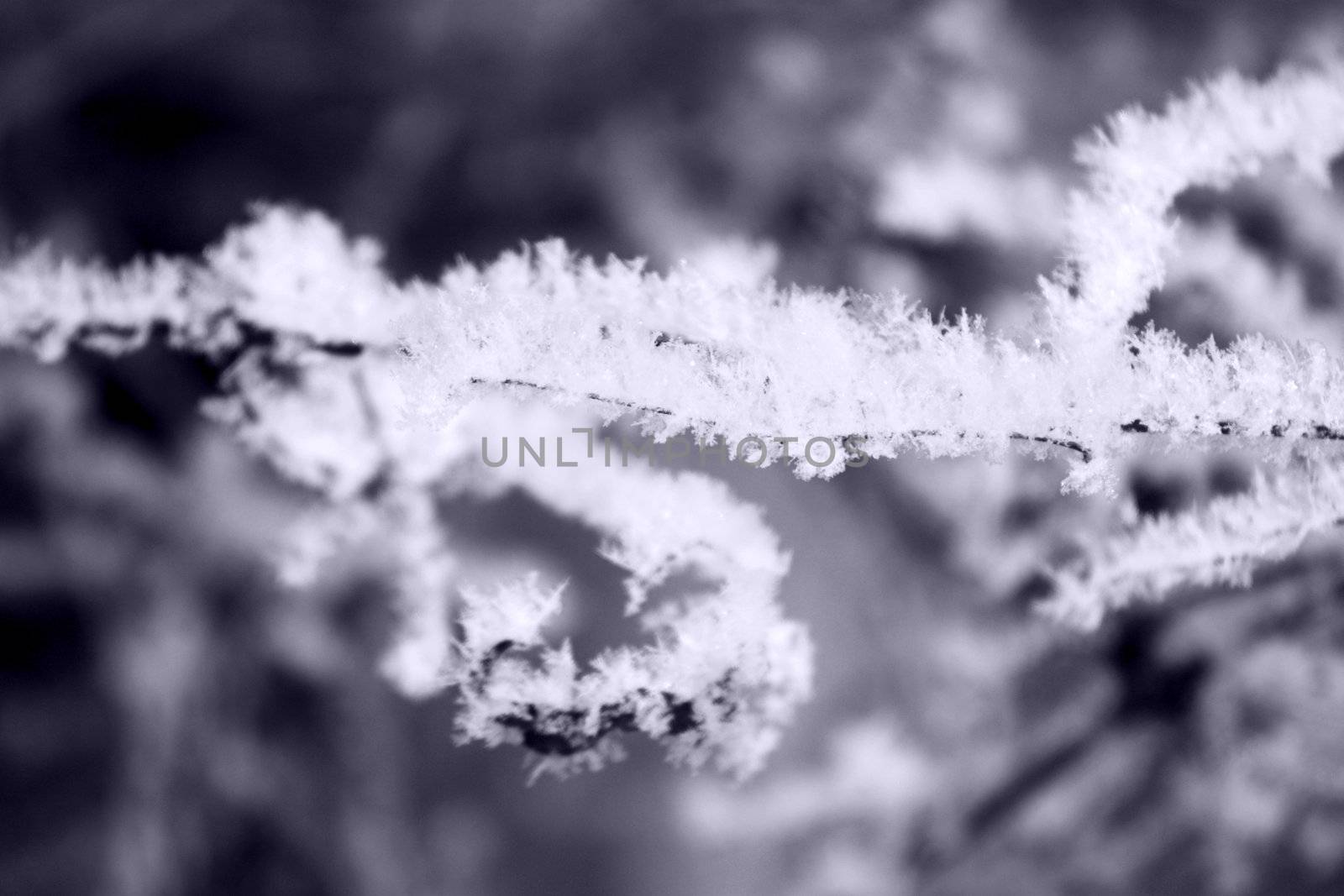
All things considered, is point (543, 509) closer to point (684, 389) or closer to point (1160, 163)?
point (684, 389)

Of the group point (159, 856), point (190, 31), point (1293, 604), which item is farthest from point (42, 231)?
point (1293, 604)

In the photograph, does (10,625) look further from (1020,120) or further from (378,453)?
(1020,120)

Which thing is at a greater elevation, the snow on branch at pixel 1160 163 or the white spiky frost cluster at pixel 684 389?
the snow on branch at pixel 1160 163

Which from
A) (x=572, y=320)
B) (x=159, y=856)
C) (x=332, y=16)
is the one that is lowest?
(x=159, y=856)

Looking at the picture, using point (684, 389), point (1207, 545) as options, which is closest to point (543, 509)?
point (684, 389)

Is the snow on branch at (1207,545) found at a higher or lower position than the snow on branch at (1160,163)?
lower
